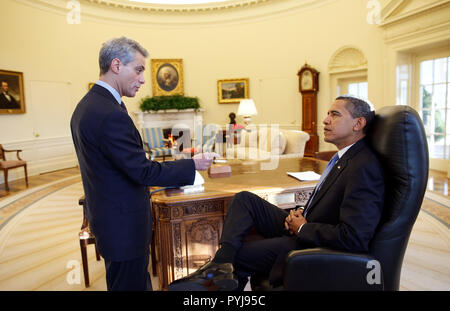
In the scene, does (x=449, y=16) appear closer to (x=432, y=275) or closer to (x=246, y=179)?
(x=432, y=275)

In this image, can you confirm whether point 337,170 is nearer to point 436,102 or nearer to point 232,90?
point 436,102

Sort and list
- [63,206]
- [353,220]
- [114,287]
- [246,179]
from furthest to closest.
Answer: [63,206] < [246,179] < [114,287] < [353,220]

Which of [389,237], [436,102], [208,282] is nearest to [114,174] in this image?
[208,282]

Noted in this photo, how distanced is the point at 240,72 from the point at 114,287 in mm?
9699

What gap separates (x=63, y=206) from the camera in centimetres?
522

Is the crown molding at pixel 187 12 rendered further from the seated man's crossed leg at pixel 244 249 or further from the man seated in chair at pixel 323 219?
the seated man's crossed leg at pixel 244 249

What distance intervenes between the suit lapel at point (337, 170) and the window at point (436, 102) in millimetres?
6031

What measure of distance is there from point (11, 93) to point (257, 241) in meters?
7.88

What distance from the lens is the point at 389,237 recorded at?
154cm

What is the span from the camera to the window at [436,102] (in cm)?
643

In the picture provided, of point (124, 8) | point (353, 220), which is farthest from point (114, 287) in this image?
point (124, 8)

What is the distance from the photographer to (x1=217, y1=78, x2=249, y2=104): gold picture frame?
1054cm

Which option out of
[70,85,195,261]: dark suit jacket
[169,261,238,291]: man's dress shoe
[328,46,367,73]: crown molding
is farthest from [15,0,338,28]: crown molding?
[169,261,238,291]: man's dress shoe

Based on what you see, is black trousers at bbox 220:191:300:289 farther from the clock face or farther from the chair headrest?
the clock face
